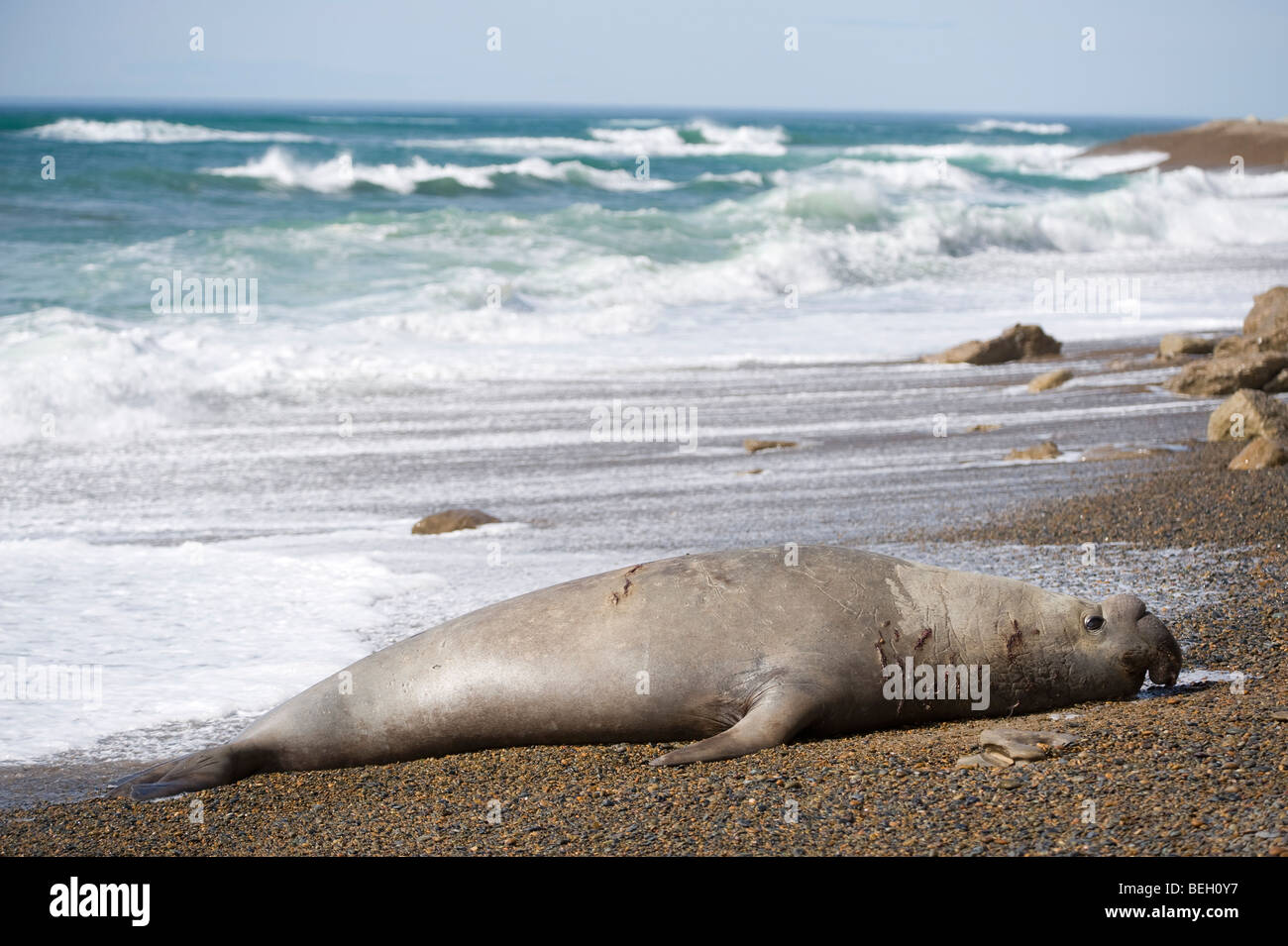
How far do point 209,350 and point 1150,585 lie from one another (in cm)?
1191

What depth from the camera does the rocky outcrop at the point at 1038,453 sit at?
377 inches

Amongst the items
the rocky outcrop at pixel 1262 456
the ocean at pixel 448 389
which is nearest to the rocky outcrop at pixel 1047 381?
the ocean at pixel 448 389

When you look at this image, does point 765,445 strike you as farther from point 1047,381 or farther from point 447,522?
point 1047,381

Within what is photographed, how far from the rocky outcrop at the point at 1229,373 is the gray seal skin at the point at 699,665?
7.58 meters

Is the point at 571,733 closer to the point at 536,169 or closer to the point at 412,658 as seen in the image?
the point at 412,658

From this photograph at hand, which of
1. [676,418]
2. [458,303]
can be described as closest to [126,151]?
[458,303]

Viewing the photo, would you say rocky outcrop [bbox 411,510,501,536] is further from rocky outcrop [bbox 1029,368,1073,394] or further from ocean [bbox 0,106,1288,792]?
rocky outcrop [bbox 1029,368,1073,394]

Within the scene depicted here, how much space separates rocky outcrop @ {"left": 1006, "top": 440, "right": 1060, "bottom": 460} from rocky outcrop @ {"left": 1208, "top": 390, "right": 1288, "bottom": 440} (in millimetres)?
1129

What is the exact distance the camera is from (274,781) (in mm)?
4797

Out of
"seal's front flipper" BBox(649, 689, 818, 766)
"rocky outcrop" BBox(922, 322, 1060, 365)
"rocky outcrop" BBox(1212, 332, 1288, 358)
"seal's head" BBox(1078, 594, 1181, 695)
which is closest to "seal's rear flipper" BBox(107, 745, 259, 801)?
"seal's front flipper" BBox(649, 689, 818, 766)

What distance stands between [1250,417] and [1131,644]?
16.7 feet

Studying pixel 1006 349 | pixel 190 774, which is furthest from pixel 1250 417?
pixel 190 774

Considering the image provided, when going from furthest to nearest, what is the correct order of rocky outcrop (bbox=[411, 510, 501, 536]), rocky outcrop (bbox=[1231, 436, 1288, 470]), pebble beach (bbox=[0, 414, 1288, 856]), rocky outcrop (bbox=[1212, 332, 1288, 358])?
rocky outcrop (bbox=[1212, 332, 1288, 358]) → rocky outcrop (bbox=[411, 510, 501, 536]) → rocky outcrop (bbox=[1231, 436, 1288, 470]) → pebble beach (bbox=[0, 414, 1288, 856])

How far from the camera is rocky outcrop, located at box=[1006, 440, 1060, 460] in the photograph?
957 centimetres
